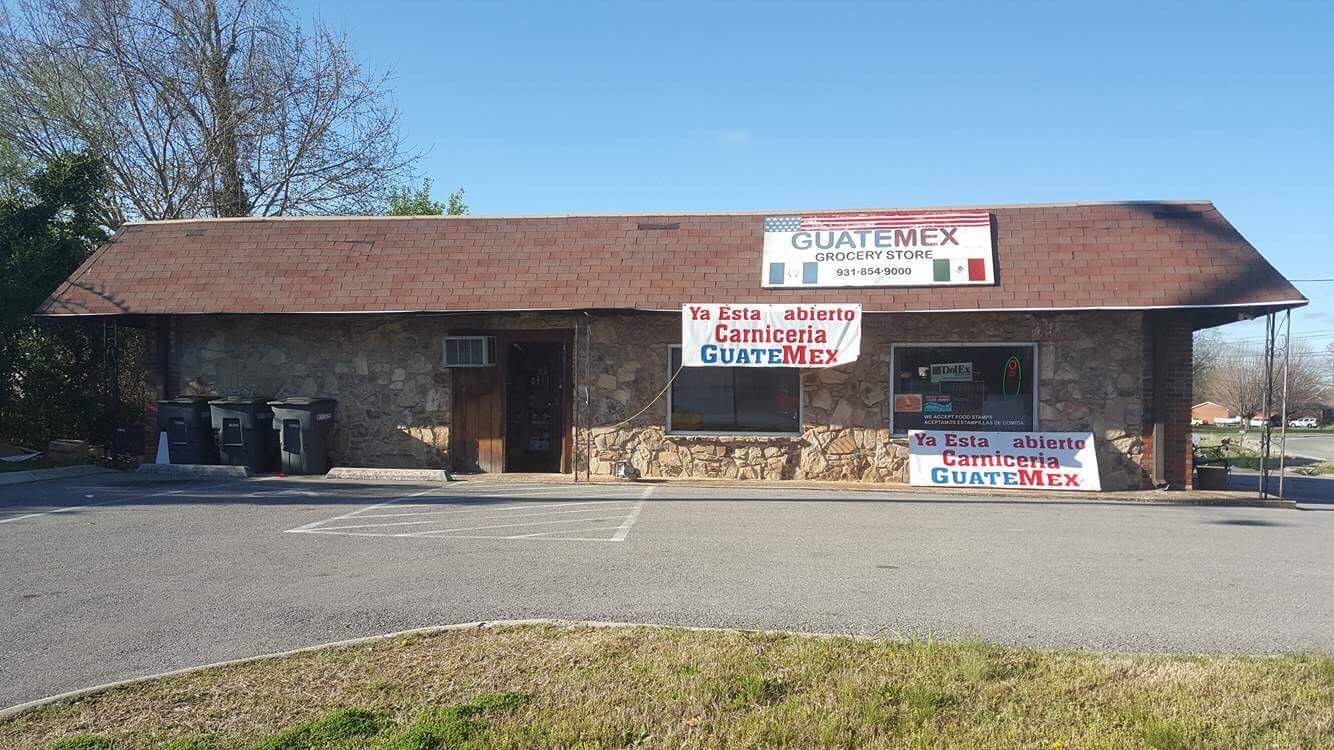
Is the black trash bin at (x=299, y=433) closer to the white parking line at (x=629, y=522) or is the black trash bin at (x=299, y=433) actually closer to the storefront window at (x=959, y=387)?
the white parking line at (x=629, y=522)

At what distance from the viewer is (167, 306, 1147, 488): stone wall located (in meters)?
15.3

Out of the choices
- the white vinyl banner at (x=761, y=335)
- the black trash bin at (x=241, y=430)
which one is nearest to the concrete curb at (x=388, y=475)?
the black trash bin at (x=241, y=430)

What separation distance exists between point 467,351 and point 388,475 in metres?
2.44

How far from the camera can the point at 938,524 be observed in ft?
37.8

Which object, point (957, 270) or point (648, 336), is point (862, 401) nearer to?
point (957, 270)

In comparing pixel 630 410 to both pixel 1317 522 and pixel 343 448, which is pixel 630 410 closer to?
pixel 343 448

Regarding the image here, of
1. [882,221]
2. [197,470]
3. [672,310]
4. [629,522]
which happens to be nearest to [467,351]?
[672,310]

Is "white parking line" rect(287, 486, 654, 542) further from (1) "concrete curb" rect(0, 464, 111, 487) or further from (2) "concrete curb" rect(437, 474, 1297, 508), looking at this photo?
(1) "concrete curb" rect(0, 464, 111, 487)

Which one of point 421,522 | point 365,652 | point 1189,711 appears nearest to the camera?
point 1189,711

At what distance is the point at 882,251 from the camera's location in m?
16.0

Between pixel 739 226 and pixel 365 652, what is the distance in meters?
12.5

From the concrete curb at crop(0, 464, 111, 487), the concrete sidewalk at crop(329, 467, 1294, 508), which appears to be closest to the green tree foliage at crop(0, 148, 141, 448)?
the concrete curb at crop(0, 464, 111, 487)

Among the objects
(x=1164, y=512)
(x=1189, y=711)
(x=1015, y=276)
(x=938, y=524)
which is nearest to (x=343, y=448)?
(x=938, y=524)

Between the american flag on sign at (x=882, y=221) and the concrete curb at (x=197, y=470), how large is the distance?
31.9 feet
